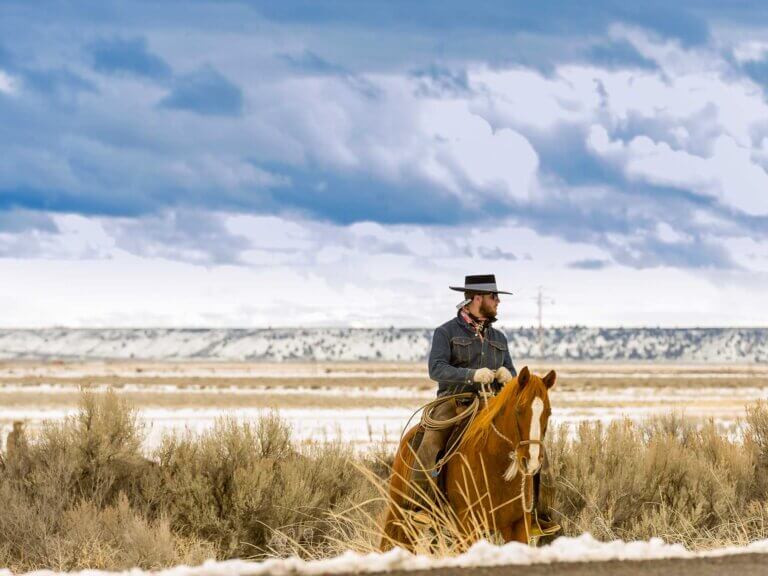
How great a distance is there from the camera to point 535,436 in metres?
8.74

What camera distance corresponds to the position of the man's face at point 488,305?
992 centimetres

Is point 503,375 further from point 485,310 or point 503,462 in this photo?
point 503,462

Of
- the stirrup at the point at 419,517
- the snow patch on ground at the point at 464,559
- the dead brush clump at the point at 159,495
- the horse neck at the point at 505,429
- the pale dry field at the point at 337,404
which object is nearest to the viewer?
the snow patch on ground at the point at 464,559

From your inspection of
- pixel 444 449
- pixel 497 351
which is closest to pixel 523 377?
pixel 497 351

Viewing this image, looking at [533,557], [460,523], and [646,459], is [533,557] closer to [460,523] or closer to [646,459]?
[460,523]

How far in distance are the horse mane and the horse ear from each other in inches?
1.0

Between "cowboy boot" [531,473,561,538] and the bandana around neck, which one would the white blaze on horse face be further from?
the bandana around neck

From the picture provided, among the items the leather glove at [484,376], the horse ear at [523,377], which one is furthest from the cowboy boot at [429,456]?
the horse ear at [523,377]

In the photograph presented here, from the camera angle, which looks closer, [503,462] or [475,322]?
[503,462]

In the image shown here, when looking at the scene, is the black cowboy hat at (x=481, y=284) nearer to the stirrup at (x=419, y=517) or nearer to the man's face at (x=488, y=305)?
the man's face at (x=488, y=305)

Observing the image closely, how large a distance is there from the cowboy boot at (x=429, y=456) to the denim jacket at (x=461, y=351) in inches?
10.3

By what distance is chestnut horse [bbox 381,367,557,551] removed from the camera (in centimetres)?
883

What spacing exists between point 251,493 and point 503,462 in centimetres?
538

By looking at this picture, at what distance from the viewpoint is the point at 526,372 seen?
8812 millimetres
